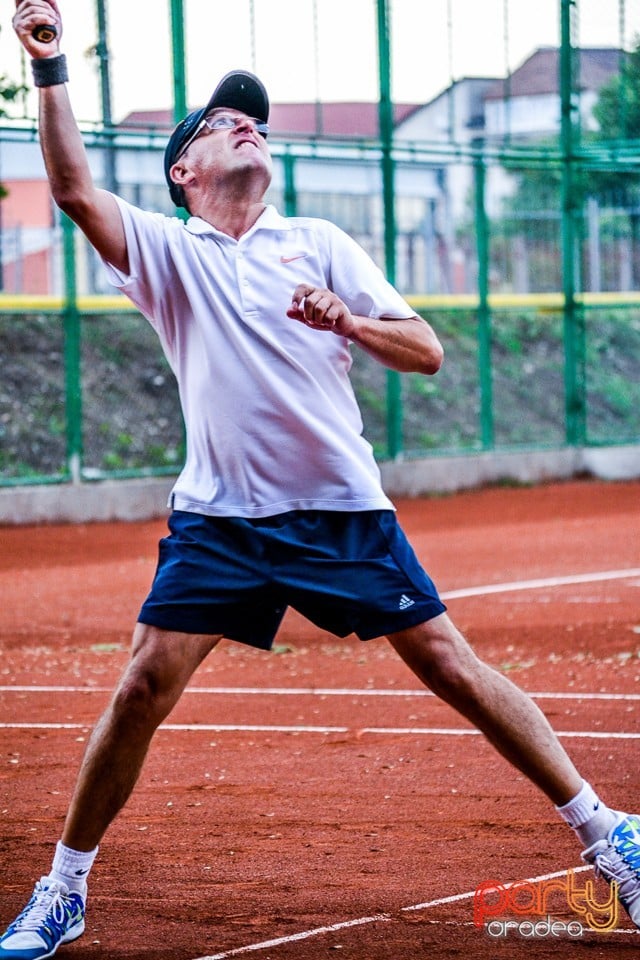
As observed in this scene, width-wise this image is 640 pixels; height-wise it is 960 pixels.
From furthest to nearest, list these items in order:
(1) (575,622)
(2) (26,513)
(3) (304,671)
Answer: (2) (26,513), (1) (575,622), (3) (304,671)

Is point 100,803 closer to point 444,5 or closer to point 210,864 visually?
point 210,864

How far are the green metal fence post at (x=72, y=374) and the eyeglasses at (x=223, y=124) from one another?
1197 cm

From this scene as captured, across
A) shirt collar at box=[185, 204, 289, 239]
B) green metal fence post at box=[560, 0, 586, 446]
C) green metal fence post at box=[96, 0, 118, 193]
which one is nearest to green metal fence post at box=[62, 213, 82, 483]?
green metal fence post at box=[96, 0, 118, 193]

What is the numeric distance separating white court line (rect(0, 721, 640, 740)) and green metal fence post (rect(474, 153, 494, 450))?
13029 mm

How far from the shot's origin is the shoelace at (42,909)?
415 centimetres

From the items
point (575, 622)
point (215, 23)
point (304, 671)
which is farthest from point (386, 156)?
point (304, 671)

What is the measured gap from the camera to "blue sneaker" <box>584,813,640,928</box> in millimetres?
4129

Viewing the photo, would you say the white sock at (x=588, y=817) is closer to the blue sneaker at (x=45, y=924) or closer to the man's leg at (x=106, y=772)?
the man's leg at (x=106, y=772)

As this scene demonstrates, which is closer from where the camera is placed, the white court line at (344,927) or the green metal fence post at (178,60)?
the white court line at (344,927)

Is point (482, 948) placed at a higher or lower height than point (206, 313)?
lower

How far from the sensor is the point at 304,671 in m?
8.56

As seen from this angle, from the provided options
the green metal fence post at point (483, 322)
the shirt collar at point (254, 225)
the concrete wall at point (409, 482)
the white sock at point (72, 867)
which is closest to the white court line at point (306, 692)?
the white sock at point (72, 867)

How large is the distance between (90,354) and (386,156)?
163 inches

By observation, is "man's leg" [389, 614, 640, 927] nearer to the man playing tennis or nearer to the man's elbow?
the man playing tennis
